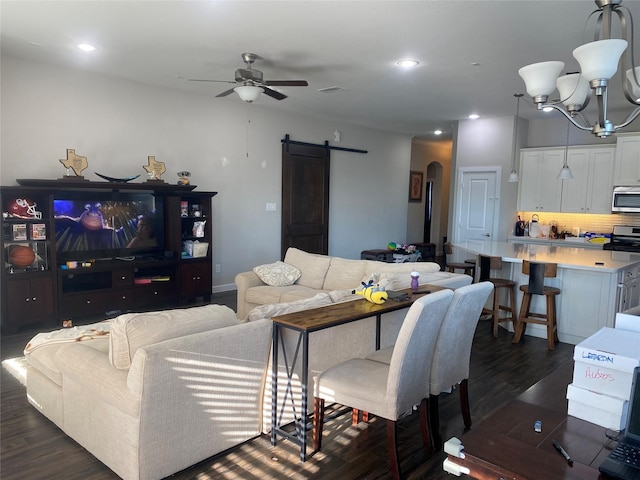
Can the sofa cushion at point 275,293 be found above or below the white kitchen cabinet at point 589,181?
below

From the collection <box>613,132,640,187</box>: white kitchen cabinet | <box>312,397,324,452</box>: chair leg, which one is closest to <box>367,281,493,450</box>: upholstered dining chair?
<box>312,397,324,452</box>: chair leg

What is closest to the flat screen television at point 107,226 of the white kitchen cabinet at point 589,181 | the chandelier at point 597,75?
the chandelier at point 597,75

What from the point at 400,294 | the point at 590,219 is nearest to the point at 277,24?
the point at 400,294

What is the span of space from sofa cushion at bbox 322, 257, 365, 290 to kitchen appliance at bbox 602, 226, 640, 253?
172 inches

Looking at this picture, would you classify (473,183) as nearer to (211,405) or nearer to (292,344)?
A: (292,344)

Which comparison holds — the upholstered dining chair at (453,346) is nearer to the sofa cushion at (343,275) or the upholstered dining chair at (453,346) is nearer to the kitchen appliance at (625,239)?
the sofa cushion at (343,275)

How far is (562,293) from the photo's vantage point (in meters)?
4.79

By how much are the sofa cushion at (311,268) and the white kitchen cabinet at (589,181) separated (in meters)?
4.64

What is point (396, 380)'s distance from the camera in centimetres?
228

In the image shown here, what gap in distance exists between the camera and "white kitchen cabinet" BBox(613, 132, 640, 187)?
6.67 m

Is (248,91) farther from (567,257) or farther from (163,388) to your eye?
(567,257)

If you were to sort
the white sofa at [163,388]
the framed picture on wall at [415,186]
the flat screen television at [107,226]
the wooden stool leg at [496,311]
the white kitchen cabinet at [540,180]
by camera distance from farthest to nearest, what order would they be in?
1. the framed picture on wall at [415,186]
2. the white kitchen cabinet at [540,180]
3. the flat screen television at [107,226]
4. the wooden stool leg at [496,311]
5. the white sofa at [163,388]

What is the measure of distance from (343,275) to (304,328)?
103 inches

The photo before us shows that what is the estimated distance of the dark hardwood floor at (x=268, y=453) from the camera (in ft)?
7.93
